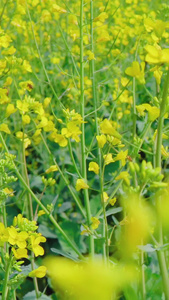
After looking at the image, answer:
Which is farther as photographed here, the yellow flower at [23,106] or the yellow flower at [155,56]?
the yellow flower at [23,106]

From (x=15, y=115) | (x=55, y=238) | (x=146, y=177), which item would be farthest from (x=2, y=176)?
(x=15, y=115)

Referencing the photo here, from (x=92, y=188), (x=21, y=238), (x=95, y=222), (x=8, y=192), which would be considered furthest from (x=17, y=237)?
(x=92, y=188)

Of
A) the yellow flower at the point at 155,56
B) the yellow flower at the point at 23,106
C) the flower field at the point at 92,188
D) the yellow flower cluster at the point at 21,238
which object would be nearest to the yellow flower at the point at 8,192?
the flower field at the point at 92,188

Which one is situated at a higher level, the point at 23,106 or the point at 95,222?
the point at 23,106

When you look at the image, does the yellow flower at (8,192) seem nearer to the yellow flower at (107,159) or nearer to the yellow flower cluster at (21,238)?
the yellow flower cluster at (21,238)

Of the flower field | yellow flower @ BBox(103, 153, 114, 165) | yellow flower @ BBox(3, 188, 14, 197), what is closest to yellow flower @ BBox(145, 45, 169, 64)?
the flower field

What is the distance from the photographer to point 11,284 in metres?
1.14

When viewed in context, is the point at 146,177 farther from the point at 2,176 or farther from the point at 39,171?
the point at 39,171

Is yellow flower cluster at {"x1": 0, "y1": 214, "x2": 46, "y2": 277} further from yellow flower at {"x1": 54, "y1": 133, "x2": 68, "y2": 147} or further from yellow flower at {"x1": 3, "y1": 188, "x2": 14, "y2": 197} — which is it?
yellow flower at {"x1": 54, "y1": 133, "x2": 68, "y2": 147}

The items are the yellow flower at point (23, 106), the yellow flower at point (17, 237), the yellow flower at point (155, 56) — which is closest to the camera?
the yellow flower at point (155, 56)

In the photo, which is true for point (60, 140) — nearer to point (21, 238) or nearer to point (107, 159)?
point (107, 159)

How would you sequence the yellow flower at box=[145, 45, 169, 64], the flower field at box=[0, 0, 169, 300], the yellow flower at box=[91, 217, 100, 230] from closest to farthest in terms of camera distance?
1. the flower field at box=[0, 0, 169, 300]
2. the yellow flower at box=[145, 45, 169, 64]
3. the yellow flower at box=[91, 217, 100, 230]

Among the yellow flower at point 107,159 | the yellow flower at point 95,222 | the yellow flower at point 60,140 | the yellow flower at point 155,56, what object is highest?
the yellow flower at point 155,56

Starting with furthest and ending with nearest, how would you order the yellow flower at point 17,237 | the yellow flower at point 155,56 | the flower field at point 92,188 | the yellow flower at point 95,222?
the yellow flower at point 95,222 → the yellow flower at point 17,237 → the yellow flower at point 155,56 → the flower field at point 92,188
